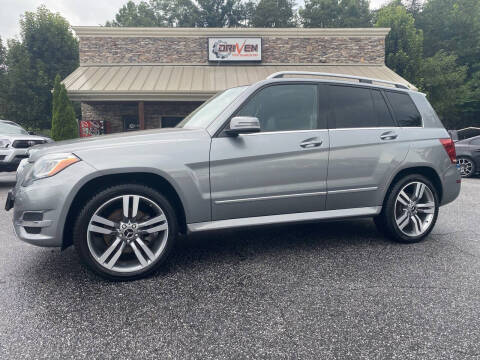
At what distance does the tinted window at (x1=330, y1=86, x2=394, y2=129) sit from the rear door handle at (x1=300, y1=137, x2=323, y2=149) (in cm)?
34

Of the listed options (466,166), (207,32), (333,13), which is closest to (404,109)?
(466,166)

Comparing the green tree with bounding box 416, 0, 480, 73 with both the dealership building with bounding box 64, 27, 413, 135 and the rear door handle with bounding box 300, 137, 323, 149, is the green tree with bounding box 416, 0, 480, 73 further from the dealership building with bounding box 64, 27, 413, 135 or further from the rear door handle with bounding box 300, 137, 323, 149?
the rear door handle with bounding box 300, 137, 323, 149

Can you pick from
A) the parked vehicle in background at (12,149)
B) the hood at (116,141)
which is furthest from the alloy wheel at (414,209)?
the parked vehicle in background at (12,149)

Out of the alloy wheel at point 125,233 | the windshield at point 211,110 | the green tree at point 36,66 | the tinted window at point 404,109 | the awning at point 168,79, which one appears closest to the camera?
the alloy wheel at point 125,233

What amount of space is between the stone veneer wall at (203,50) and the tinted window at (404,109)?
1255 cm

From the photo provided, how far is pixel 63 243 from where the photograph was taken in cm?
281

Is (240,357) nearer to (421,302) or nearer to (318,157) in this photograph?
(421,302)

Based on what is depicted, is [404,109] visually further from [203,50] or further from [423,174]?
[203,50]

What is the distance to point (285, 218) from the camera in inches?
131

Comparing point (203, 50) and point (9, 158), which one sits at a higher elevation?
point (203, 50)

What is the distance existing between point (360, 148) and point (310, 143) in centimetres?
61

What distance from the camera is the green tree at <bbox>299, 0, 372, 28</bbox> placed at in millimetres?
41844

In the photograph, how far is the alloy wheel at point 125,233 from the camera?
2842 mm

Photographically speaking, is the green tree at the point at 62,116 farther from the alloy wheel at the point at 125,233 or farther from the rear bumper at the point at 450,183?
the rear bumper at the point at 450,183
